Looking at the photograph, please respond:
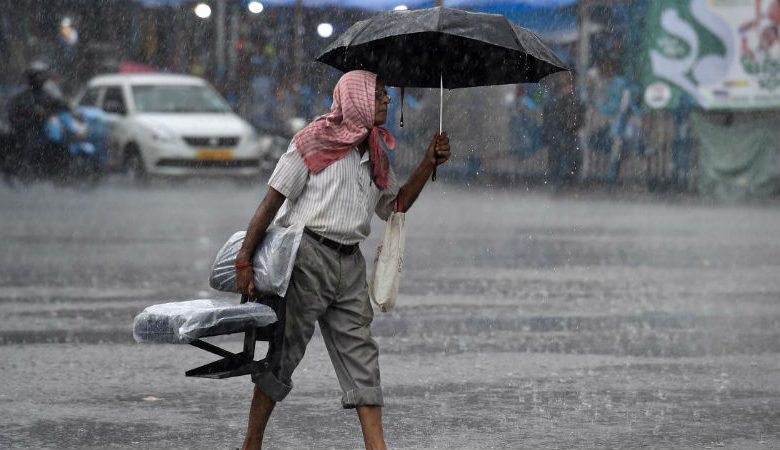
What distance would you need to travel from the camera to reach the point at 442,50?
6.09 m

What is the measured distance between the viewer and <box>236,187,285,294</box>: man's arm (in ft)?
18.6

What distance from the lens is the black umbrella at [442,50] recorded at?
5.81m

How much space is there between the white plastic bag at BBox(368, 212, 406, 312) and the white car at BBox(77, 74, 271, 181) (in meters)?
18.8

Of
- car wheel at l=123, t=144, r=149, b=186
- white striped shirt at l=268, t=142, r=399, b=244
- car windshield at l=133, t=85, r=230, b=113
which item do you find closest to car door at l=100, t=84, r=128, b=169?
car wheel at l=123, t=144, r=149, b=186

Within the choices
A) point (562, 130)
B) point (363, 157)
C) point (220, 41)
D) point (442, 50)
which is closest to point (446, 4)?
point (562, 130)

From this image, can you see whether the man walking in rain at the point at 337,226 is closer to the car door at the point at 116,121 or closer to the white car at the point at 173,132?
the white car at the point at 173,132

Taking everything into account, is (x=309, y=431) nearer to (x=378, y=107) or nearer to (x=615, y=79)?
(x=378, y=107)

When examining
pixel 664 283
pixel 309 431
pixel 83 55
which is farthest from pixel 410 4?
pixel 309 431

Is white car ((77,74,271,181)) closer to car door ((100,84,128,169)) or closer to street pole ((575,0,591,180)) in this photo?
car door ((100,84,128,169))

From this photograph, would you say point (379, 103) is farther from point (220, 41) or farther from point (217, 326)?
point (220, 41)

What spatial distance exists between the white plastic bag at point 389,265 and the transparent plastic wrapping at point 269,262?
373 millimetres

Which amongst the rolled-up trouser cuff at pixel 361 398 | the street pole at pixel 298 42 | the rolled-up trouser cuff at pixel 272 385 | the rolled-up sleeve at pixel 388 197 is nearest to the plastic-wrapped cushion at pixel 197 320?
the rolled-up trouser cuff at pixel 272 385

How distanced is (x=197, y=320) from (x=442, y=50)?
141 cm

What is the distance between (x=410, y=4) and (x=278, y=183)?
2082cm
